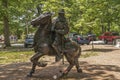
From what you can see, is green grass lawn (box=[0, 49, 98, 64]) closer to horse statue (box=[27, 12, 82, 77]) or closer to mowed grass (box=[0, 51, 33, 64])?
mowed grass (box=[0, 51, 33, 64])

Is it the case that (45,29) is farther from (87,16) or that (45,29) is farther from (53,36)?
(87,16)

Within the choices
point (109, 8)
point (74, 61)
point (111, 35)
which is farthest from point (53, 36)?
point (111, 35)

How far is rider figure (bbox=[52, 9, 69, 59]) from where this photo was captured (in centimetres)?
1034

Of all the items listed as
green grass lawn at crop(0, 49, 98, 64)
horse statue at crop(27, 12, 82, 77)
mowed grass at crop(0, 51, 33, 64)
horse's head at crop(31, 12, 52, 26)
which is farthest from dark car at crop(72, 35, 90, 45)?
horse's head at crop(31, 12, 52, 26)

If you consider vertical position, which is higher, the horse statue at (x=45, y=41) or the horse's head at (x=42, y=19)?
the horse's head at (x=42, y=19)

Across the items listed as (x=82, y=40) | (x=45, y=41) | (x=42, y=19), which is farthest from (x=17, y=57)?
(x=82, y=40)

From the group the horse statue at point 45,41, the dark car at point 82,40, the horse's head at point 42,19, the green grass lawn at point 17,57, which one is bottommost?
the dark car at point 82,40

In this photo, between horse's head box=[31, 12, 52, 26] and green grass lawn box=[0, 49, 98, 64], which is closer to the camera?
horse's head box=[31, 12, 52, 26]

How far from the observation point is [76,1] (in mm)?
30266

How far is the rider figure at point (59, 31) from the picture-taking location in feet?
33.9

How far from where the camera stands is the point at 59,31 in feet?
34.1

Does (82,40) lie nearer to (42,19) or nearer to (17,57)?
(17,57)

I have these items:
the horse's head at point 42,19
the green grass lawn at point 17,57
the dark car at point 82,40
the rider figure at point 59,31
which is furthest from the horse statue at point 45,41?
the dark car at point 82,40

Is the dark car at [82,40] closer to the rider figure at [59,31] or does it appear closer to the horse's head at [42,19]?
the rider figure at [59,31]
